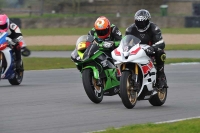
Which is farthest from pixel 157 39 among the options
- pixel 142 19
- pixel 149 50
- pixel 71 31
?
pixel 71 31

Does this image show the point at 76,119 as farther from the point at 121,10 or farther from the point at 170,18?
the point at 121,10

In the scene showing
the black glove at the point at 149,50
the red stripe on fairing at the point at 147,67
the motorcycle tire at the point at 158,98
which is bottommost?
the motorcycle tire at the point at 158,98

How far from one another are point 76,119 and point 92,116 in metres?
0.44

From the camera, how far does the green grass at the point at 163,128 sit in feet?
25.7

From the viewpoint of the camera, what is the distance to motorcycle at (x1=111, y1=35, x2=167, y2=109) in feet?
33.4

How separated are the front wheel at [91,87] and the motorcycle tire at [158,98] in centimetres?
92

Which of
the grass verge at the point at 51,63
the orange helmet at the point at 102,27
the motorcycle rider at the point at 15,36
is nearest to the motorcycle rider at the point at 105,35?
the orange helmet at the point at 102,27

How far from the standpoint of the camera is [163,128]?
802cm

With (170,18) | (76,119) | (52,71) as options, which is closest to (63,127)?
(76,119)

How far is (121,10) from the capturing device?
188ft

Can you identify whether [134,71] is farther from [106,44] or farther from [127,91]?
[106,44]

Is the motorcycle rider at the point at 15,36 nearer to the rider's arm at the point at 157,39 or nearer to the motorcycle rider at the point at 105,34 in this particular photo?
the motorcycle rider at the point at 105,34

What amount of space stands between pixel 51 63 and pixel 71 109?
13.3 metres

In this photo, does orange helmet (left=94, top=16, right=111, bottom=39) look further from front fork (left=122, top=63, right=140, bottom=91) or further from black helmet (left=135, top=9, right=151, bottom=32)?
front fork (left=122, top=63, right=140, bottom=91)
